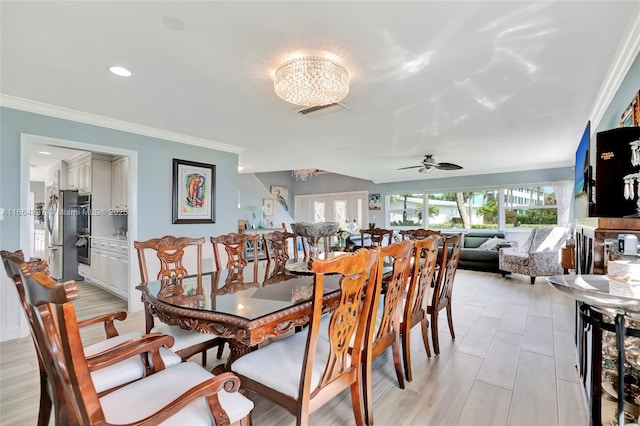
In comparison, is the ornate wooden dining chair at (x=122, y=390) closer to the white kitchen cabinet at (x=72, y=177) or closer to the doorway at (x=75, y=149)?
the doorway at (x=75, y=149)

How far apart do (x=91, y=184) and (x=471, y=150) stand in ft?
20.7

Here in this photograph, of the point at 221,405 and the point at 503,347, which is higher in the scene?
the point at 221,405

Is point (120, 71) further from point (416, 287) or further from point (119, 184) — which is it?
point (119, 184)

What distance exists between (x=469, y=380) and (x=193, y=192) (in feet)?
12.8

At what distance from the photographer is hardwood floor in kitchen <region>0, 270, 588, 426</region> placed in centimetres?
175

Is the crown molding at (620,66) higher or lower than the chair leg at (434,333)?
higher

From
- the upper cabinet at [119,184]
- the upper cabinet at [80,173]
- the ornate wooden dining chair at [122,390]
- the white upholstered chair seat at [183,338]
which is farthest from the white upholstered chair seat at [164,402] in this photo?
the upper cabinet at [80,173]

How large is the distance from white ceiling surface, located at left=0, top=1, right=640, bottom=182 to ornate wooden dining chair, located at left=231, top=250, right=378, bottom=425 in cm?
138

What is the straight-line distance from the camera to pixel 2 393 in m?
2.00

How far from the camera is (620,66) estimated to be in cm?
217

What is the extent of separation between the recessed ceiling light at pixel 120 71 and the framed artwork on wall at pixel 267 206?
6576 mm

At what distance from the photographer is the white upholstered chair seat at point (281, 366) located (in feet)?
4.38

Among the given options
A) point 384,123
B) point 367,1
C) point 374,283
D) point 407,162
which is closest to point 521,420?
point 374,283

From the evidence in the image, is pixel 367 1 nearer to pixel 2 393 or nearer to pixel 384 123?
pixel 384 123
